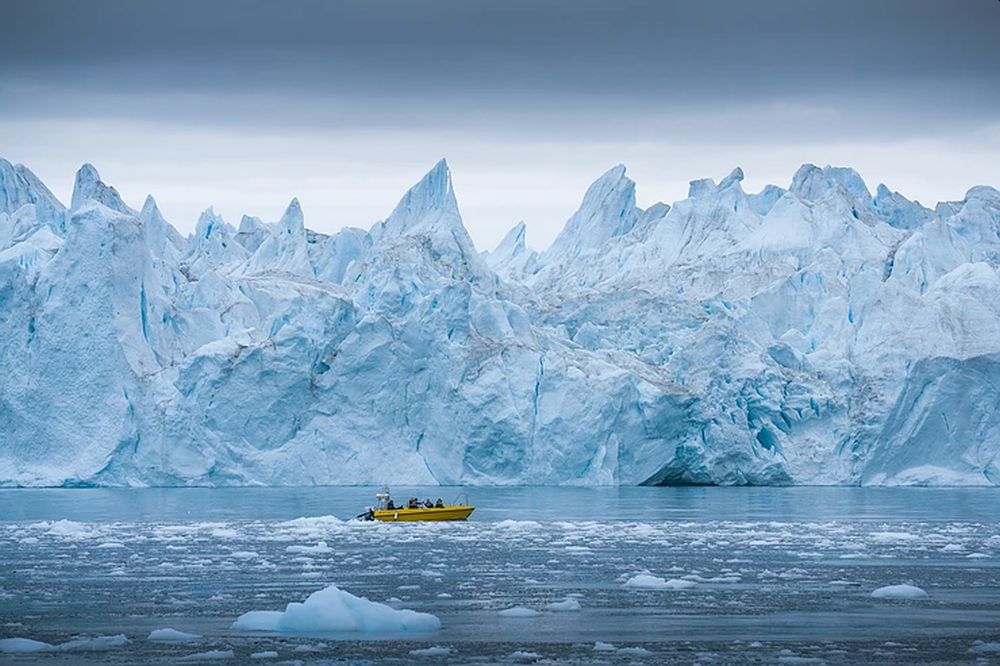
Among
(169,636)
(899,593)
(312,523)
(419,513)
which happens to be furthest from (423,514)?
(169,636)

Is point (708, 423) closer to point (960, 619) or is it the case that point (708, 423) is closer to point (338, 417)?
point (338, 417)

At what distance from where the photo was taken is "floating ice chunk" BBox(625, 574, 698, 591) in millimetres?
19281

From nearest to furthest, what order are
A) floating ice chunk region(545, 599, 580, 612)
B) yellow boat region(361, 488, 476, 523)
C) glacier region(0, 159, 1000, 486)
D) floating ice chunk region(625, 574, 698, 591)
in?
floating ice chunk region(545, 599, 580, 612), floating ice chunk region(625, 574, 698, 591), yellow boat region(361, 488, 476, 523), glacier region(0, 159, 1000, 486)

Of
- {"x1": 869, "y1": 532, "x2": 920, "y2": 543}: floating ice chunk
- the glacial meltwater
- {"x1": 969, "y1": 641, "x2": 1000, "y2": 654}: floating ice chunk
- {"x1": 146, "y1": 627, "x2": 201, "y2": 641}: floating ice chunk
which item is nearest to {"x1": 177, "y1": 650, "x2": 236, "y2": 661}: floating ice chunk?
the glacial meltwater

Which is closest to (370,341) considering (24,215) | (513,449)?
(513,449)

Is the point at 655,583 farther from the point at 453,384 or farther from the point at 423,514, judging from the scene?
the point at 453,384

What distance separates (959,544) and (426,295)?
81.7ft

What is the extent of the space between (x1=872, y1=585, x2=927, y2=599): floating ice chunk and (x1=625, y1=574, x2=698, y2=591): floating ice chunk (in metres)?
2.33

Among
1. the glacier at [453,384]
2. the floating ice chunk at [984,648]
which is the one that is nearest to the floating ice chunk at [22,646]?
the floating ice chunk at [984,648]

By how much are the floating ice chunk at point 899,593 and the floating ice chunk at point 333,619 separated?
18.9 feet

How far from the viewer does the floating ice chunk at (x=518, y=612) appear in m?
16.4

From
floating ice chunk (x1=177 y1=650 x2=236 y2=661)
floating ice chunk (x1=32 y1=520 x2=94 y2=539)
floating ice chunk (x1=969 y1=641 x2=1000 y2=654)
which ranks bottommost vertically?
floating ice chunk (x1=177 y1=650 x2=236 y2=661)

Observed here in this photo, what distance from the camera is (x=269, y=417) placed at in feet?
153

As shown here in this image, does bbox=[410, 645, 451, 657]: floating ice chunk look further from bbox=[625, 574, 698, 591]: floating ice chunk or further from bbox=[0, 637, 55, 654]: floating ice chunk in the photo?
bbox=[625, 574, 698, 591]: floating ice chunk
